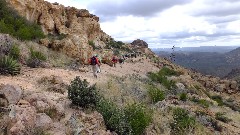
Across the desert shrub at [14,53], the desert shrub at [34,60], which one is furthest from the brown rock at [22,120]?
the desert shrub at [34,60]

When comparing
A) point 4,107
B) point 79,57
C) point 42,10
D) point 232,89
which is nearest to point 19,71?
point 4,107

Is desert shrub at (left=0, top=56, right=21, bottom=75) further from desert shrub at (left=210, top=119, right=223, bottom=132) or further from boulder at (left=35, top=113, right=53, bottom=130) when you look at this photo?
desert shrub at (left=210, top=119, right=223, bottom=132)

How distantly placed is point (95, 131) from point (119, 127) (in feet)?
4.05

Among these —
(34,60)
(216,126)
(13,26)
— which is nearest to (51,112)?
(34,60)

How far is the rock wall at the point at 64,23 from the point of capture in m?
27.4

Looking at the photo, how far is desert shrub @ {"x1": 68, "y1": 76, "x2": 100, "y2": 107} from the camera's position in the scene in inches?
458

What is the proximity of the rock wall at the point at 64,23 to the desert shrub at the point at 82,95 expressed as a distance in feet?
48.8

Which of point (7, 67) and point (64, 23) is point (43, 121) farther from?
point (64, 23)

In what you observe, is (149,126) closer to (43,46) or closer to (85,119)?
(85,119)

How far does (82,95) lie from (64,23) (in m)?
33.2

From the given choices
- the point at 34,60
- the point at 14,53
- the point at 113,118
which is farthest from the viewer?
the point at 34,60

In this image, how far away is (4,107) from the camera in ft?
31.6

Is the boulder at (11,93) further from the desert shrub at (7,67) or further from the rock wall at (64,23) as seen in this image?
the rock wall at (64,23)

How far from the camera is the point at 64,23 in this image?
43.8 metres
